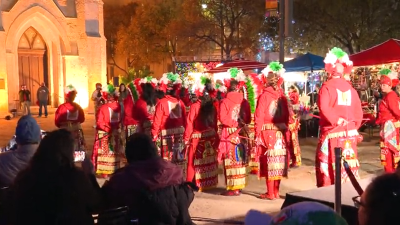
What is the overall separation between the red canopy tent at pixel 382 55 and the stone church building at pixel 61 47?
1904cm

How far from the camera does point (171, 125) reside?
9.16 m

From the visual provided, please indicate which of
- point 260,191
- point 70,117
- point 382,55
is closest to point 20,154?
point 260,191

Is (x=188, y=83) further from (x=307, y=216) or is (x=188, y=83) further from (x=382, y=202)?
(x=307, y=216)

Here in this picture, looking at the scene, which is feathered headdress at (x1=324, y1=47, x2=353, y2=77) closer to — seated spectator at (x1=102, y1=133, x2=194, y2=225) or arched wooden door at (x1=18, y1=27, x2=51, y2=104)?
seated spectator at (x1=102, y1=133, x2=194, y2=225)

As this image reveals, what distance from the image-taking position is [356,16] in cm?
2300

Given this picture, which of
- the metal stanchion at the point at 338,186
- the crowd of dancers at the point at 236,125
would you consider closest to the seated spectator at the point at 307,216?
the metal stanchion at the point at 338,186

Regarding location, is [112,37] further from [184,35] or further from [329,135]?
[329,135]

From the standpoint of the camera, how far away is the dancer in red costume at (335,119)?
661cm

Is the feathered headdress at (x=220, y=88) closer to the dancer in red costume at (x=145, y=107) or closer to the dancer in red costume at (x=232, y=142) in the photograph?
the dancer in red costume at (x=145, y=107)

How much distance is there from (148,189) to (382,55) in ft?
33.1

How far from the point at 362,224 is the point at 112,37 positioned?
152ft

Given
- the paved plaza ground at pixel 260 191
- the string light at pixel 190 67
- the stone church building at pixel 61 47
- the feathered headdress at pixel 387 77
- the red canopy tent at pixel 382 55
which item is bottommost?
the paved plaza ground at pixel 260 191

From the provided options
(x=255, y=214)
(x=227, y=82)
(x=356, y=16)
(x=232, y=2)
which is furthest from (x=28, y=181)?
(x=232, y=2)

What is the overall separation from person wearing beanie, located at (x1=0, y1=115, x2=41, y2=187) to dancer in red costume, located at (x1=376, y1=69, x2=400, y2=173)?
22.0 feet
